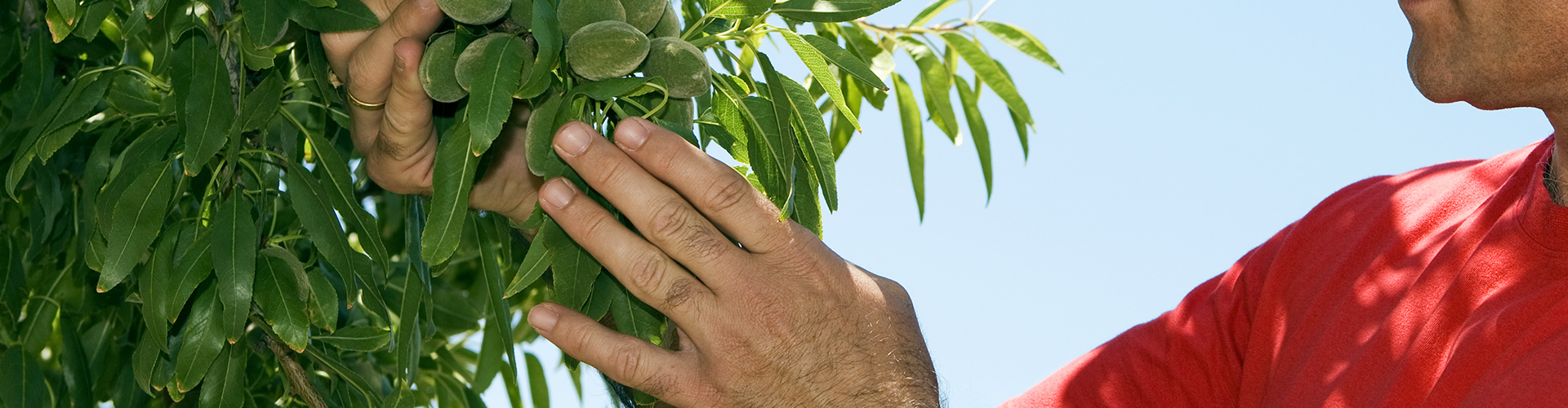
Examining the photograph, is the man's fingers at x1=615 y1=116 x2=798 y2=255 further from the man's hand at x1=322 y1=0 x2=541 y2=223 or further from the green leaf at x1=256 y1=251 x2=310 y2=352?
the green leaf at x1=256 y1=251 x2=310 y2=352

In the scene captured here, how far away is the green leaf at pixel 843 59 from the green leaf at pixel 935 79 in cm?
80

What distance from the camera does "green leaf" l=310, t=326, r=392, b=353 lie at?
1182 millimetres

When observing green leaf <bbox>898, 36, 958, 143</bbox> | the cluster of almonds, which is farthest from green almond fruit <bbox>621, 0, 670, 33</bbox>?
green leaf <bbox>898, 36, 958, 143</bbox>

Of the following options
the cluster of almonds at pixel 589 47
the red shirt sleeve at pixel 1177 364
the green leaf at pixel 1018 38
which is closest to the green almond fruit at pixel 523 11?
the cluster of almonds at pixel 589 47

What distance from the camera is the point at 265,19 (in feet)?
3.18

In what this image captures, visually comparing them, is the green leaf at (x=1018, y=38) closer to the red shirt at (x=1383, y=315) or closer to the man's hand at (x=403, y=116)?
the red shirt at (x=1383, y=315)

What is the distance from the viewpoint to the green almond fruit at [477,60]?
2.93 ft

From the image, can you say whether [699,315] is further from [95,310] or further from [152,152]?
[95,310]

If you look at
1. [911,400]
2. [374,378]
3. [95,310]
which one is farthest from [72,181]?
[911,400]

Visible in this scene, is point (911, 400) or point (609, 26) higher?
point (609, 26)

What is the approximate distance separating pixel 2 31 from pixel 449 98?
28.3 inches

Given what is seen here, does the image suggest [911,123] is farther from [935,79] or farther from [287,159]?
[287,159]

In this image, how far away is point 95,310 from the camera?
4.98ft

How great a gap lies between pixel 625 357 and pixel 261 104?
41cm
